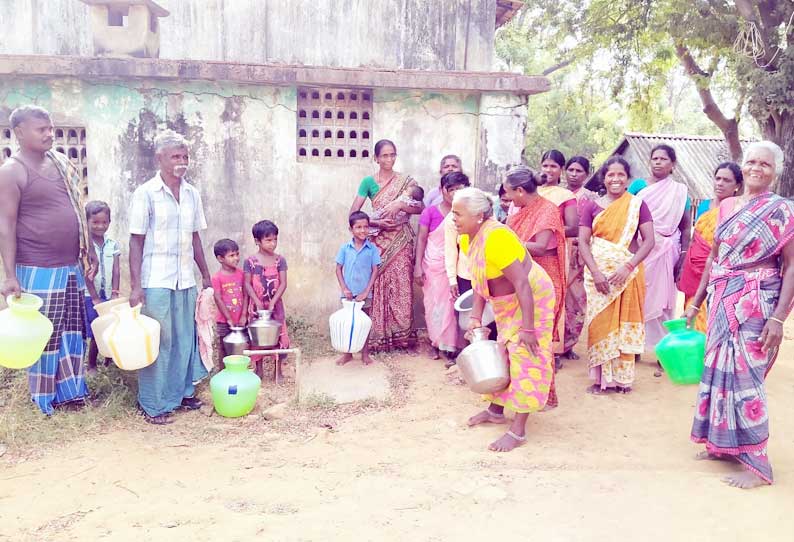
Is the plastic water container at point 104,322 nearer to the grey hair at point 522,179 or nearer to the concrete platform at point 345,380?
the concrete platform at point 345,380

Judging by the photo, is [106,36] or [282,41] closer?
[106,36]

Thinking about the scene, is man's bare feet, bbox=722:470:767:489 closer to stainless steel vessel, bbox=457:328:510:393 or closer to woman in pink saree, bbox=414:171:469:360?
stainless steel vessel, bbox=457:328:510:393

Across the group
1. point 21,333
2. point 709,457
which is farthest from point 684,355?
point 21,333

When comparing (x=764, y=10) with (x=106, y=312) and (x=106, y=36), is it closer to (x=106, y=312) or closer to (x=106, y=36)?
(x=106, y=36)

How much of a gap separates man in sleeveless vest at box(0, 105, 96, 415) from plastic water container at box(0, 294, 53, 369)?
15 centimetres

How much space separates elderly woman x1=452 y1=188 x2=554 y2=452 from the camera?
366cm

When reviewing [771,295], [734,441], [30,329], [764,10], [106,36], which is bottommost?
[734,441]

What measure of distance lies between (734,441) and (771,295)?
0.81 metres

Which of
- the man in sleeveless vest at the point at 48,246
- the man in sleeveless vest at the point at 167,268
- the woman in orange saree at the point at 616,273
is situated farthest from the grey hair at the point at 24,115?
the woman in orange saree at the point at 616,273

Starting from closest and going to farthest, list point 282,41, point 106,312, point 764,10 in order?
point 106,312
point 282,41
point 764,10

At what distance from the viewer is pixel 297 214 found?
6102 mm

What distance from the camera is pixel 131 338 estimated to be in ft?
12.6

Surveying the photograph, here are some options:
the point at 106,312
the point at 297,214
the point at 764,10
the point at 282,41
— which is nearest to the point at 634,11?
the point at 764,10

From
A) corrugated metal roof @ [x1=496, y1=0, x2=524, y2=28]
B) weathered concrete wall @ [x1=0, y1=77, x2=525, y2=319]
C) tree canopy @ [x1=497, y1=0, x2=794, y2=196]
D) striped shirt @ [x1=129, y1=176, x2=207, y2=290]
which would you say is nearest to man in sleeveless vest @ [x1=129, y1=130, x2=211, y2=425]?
striped shirt @ [x1=129, y1=176, x2=207, y2=290]
